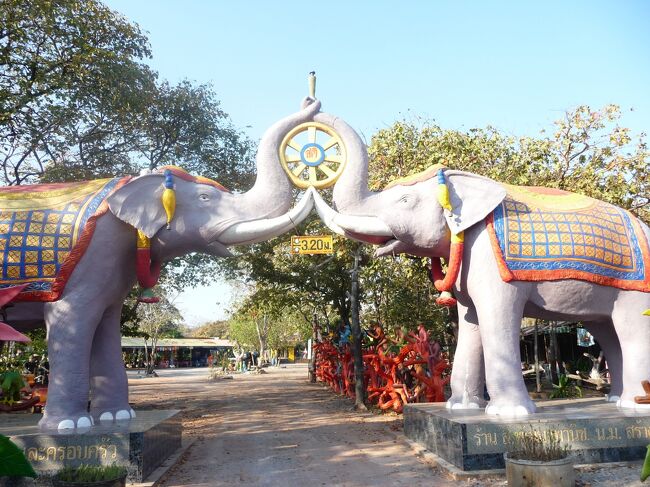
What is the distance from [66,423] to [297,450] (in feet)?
9.58

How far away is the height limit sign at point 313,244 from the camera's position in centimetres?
812

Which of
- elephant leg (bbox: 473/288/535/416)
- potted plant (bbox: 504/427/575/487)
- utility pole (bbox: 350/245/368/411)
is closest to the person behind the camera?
Result: potted plant (bbox: 504/427/575/487)

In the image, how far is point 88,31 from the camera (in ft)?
34.9

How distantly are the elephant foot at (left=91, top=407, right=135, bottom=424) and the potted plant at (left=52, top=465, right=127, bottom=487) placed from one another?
2483mm

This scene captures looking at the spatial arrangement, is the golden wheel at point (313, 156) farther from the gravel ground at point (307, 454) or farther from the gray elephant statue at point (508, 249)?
the gravel ground at point (307, 454)

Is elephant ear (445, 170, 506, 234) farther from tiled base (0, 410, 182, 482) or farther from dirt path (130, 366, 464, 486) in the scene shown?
tiled base (0, 410, 182, 482)

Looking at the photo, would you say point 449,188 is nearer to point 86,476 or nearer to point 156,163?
point 86,476

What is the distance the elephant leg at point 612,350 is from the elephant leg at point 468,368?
5.75ft

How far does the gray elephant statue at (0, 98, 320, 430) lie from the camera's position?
6.03m

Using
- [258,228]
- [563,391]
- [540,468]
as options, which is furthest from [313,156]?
[563,391]

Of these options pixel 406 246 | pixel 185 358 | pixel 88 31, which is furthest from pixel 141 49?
pixel 185 358

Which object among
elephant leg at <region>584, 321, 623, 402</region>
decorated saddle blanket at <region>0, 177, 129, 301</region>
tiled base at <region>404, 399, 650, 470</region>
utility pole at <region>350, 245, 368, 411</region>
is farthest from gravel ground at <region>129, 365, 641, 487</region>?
decorated saddle blanket at <region>0, 177, 129, 301</region>

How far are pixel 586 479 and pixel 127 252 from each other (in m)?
5.29

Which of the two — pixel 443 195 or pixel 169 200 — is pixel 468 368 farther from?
pixel 169 200
